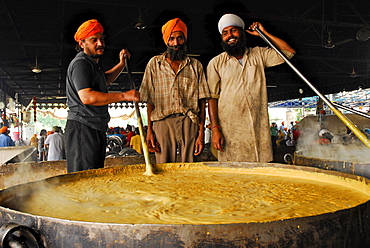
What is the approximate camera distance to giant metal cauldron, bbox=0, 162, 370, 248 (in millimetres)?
746

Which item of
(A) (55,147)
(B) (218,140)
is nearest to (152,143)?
(B) (218,140)

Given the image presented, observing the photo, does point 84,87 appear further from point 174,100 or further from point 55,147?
point 55,147

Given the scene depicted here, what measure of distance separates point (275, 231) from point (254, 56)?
210 cm

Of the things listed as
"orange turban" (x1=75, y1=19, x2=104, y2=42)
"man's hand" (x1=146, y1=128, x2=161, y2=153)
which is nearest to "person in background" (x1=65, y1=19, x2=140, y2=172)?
"orange turban" (x1=75, y1=19, x2=104, y2=42)

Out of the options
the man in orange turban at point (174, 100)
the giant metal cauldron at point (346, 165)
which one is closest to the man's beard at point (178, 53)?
the man in orange turban at point (174, 100)

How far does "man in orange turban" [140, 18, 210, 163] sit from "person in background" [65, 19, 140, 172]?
39cm

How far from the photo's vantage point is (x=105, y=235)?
2.57ft

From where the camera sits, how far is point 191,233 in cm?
74

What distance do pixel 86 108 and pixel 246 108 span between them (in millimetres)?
→ 1224

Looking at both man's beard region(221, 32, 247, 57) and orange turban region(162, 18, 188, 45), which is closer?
orange turban region(162, 18, 188, 45)

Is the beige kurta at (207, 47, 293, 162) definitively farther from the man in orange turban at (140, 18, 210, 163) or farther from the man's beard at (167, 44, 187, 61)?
the man's beard at (167, 44, 187, 61)

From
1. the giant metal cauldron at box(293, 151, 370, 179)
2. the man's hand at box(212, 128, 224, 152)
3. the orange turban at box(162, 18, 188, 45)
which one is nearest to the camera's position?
the giant metal cauldron at box(293, 151, 370, 179)

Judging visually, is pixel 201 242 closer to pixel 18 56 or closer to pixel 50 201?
pixel 50 201

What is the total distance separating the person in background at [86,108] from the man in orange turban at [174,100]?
1.28 feet
